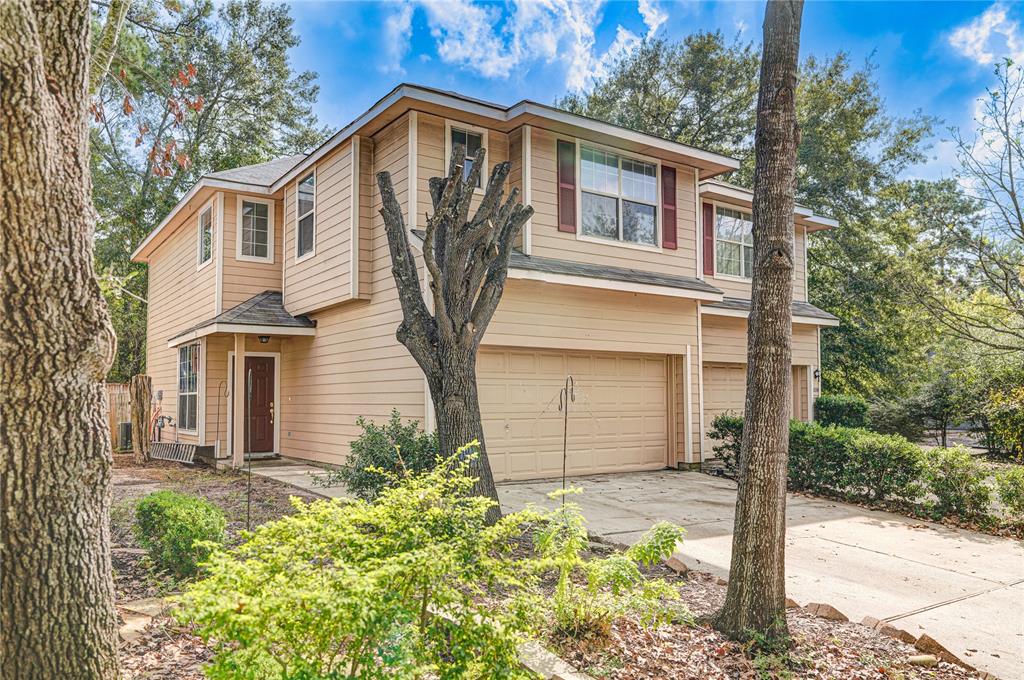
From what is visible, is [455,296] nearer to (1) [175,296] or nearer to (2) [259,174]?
(2) [259,174]

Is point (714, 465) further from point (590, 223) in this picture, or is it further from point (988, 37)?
point (988, 37)

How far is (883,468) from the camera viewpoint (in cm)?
851

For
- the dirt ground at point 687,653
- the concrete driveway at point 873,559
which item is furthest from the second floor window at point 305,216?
the dirt ground at point 687,653

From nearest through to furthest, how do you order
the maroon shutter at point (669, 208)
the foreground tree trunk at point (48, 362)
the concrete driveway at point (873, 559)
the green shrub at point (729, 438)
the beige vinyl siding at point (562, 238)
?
the foreground tree trunk at point (48, 362) → the concrete driveway at point (873, 559) → the beige vinyl siding at point (562, 238) → the green shrub at point (729, 438) → the maroon shutter at point (669, 208)

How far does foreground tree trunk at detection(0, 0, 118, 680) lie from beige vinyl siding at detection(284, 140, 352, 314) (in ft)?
26.1

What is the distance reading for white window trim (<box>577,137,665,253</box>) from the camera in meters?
10.6

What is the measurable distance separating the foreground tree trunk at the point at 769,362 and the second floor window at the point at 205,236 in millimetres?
12356

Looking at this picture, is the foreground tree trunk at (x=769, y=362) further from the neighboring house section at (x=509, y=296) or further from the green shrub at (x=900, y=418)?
the green shrub at (x=900, y=418)

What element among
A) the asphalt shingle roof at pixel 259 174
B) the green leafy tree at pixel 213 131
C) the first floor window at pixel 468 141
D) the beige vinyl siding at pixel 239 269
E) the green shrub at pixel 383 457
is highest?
the green leafy tree at pixel 213 131

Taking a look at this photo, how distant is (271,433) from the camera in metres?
13.6

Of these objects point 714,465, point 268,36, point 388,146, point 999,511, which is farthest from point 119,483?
point 268,36

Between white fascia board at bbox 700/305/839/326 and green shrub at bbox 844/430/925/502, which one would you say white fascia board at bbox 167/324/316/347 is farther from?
green shrub at bbox 844/430/925/502

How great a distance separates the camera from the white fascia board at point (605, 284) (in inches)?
360

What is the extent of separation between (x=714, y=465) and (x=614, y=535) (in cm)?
651
